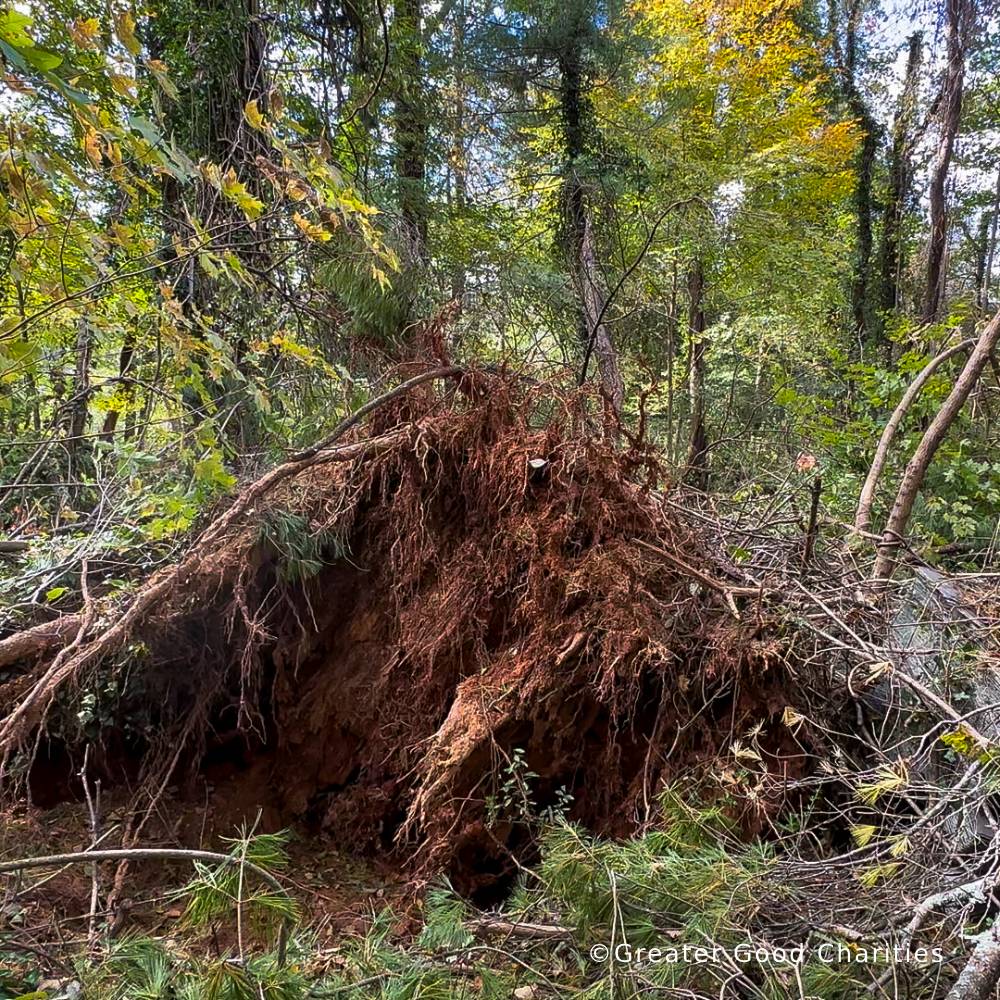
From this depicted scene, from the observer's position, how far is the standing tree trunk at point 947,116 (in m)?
5.89

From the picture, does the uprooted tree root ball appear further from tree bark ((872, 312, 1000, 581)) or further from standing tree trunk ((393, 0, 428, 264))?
standing tree trunk ((393, 0, 428, 264))

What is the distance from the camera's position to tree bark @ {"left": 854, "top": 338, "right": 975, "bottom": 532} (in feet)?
13.1

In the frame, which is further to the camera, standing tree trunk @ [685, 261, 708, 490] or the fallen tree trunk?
standing tree trunk @ [685, 261, 708, 490]

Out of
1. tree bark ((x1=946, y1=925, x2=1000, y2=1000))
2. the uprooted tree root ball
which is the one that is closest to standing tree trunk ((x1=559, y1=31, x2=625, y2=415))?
the uprooted tree root ball

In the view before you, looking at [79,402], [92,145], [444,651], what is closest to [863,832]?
[444,651]

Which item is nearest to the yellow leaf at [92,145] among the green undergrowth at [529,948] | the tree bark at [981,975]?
the green undergrowth at [529,948]

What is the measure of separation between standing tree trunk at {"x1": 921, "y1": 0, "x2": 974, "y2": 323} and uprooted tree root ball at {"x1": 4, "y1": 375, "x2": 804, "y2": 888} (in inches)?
224

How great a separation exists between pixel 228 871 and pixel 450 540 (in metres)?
1.91

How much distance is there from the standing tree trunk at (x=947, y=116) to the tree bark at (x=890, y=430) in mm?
2586

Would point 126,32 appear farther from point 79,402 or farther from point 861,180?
point 861,180

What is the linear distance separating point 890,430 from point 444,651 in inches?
142

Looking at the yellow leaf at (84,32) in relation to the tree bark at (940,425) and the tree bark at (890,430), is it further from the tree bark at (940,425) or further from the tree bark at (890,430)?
the tree bark at (890,430)

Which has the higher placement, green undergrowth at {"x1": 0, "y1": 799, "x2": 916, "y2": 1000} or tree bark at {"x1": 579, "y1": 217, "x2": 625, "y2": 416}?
tree bark at {"x1": 579, "y1": 217, "x2": 625, "y2": 416}

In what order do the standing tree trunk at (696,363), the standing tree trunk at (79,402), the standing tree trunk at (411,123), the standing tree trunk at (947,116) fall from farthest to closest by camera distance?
1. the standing tree trunk at (696,363)
2. the standing tree trunk at (947,116)
3. the standing tree trunk at (411,123)
4. the standing tree trunk at (79,402)
